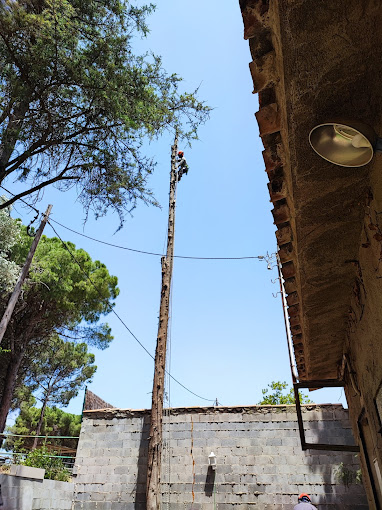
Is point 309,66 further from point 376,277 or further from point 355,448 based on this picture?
point 355,448

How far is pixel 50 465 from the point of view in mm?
8617

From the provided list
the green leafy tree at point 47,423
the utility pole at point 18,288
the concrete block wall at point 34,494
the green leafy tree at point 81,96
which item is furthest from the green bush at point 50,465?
the green leafy tree at point 47,423

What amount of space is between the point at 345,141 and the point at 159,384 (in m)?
7.58

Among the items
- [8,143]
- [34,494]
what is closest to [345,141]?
[8,143]

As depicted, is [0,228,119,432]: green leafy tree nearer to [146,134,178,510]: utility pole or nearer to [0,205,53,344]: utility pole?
[0,205,53,344]: utility pole

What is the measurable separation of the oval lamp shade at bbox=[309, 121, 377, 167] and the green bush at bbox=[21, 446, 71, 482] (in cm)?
939

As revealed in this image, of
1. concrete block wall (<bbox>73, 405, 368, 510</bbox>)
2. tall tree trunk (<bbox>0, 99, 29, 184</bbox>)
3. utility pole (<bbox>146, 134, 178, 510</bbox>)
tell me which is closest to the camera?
tall tree trunk (<bbox>0, 99, 29, 184</bbox>)

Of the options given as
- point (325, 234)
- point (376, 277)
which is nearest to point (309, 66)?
point (325, 234)

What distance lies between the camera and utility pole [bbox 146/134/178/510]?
720cm

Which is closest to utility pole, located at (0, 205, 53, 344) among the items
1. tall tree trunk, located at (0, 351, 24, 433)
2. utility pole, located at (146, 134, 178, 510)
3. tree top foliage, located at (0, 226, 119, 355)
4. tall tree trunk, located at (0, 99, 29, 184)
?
tree top foliage, located at (0, 226, 119, 355)

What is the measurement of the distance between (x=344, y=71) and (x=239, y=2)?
2.19 feet

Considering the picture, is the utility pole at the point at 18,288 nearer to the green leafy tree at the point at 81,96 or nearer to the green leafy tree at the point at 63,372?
the green leafy tree at the point at 81,96

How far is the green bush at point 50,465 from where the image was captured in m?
8.41

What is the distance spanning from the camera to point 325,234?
2.93m
